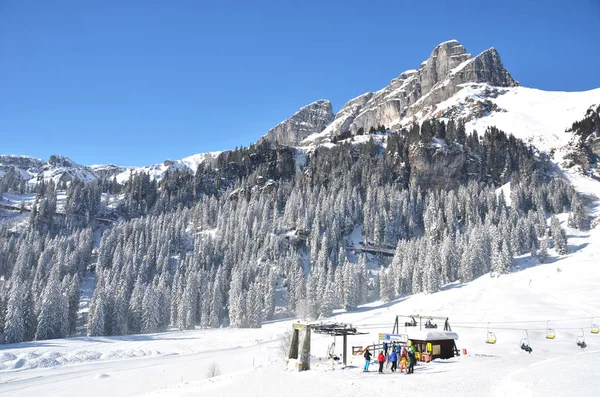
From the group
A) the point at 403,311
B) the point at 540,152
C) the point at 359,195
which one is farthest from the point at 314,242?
the point at 540,152

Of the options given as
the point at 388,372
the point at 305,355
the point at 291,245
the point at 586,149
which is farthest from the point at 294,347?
the point at 586,149

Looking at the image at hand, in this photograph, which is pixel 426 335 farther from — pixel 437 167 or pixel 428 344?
pixel 437 167

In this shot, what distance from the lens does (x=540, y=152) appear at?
193 meters

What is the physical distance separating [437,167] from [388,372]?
546 feet

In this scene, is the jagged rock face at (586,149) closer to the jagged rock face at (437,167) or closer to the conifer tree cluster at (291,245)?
the conifer tree cluster at (291,245)

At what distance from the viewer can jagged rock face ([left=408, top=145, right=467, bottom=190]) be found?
179 metres

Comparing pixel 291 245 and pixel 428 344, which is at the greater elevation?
pixel 291 245

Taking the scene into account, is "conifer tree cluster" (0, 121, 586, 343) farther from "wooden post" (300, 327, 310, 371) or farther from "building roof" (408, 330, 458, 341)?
"wooden post" (300, 327, 310, 371)

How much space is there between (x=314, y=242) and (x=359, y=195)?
1679 inches

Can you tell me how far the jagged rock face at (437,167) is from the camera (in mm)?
179125

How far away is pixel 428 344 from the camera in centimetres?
3334

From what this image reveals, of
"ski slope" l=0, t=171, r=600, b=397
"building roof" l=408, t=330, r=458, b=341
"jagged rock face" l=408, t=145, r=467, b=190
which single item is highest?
"jagged rock face" l=408, t=145, r=467, b=190

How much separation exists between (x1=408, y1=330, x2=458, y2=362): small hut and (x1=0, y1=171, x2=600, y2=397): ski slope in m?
1.71

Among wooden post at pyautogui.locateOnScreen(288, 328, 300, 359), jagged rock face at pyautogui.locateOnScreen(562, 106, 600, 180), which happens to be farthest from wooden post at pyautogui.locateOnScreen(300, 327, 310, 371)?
jagged rock face at pyautogui.locateOnScreen(562, 106, 600, 180)
